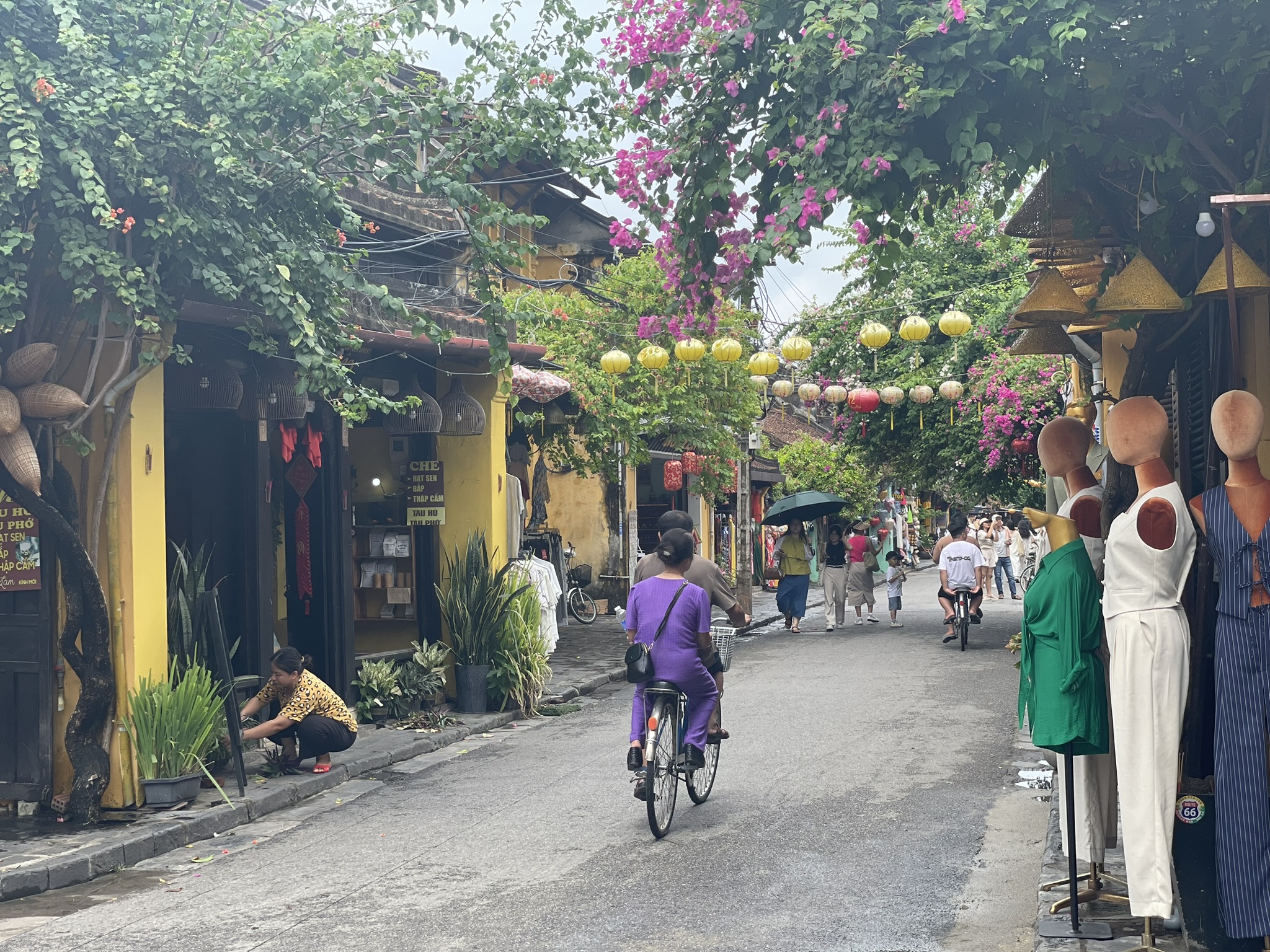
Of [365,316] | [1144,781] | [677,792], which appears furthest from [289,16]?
[1144,781]

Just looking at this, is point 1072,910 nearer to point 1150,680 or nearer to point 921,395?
point 1150,680

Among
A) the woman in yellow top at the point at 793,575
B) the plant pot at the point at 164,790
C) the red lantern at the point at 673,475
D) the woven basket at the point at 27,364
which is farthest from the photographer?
the red lantern at the point at 673,475

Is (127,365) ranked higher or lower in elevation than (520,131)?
lower

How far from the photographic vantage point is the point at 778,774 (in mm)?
9758

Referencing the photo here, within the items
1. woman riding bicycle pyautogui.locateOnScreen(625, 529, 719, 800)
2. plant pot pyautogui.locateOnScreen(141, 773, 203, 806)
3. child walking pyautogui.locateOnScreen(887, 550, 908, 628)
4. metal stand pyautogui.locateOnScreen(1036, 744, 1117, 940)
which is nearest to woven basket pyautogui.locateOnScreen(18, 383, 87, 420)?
plant pot pyautogui.locateOnScreen(141, 773, 203, 806)

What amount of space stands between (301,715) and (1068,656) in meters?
6.54

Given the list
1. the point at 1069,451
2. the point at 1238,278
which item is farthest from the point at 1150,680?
the point at 1238,278

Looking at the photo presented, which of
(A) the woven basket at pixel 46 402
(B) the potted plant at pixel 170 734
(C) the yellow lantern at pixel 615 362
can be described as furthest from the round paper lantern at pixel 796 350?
(A) the woven basket at pixel 46 402

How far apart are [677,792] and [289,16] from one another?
5.99 metres

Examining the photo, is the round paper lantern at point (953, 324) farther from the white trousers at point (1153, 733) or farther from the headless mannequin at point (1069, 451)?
the white trousers at point (1153, 733)

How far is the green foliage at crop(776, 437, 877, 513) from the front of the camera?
3506 cm

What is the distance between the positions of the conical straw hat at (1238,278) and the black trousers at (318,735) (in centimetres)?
711

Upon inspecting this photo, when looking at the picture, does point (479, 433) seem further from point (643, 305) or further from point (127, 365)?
point (643, 305)

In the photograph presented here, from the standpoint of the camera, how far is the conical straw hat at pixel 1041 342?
7.87m
